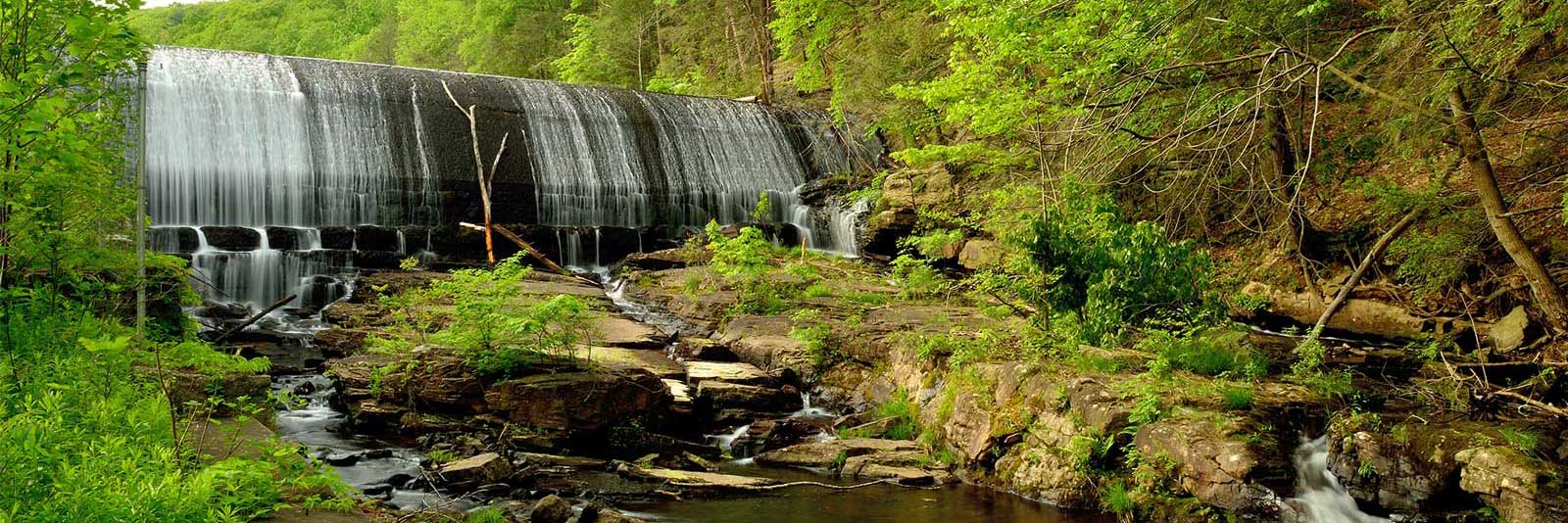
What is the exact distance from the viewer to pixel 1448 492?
6605mm

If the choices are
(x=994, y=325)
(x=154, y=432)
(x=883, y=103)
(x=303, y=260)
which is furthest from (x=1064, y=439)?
(x=883, y=103)

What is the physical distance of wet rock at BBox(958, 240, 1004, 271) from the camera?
16203 millimetres

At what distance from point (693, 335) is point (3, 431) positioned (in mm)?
9674

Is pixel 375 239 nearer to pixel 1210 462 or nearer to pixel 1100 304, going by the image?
pixel 1100 304

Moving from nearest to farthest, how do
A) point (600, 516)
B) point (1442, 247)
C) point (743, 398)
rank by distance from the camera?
point (600, 516) < point (1442, 247) < point (743, 398)

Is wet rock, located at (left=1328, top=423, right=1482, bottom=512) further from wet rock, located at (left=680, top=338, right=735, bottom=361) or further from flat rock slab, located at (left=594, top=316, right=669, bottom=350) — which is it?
flat rock slab, located at (left=594, top=316, right=669, bottom=350)

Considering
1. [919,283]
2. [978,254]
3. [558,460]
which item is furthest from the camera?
[978,254]

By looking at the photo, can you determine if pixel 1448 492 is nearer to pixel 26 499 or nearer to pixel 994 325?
pixel 994 325

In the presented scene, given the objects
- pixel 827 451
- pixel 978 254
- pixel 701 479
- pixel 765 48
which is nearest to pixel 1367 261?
pixel 827 451

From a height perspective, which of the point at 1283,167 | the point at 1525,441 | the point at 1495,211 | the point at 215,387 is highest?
Result: the point at 1283,167

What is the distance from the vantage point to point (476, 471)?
7.80m

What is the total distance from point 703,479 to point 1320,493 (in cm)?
469

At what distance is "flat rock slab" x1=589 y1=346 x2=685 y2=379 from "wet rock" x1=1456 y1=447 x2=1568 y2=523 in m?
7.12

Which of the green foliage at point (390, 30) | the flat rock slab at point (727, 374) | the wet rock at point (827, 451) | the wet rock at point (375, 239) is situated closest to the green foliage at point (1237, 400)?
the wet rock at point (827, 451)
